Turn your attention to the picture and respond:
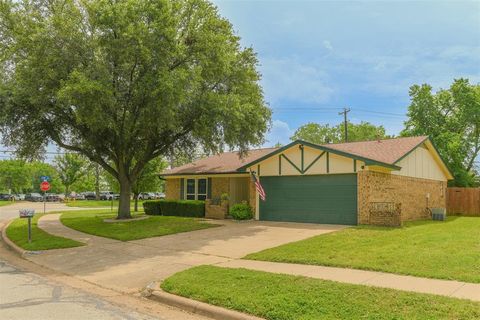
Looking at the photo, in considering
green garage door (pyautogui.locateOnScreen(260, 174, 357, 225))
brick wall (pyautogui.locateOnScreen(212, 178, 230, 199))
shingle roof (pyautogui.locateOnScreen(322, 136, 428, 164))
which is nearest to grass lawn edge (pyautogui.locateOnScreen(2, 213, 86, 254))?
green garage door (pyautogui.locateOnScreen(260, 174, 357, 225))

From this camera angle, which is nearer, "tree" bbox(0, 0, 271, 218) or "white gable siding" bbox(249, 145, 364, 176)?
"tree" bbox(0, 0, 271, 218)

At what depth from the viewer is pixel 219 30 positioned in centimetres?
2045

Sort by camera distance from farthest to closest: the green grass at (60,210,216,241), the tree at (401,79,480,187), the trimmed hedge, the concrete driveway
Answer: the tree at (401,79,480,187) → the trimmed hedge → the green grass at (60,210,216,241) → the concrete driveway

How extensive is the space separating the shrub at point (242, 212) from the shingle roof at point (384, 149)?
5.25 metres

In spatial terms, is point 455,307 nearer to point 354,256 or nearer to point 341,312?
point 341,312

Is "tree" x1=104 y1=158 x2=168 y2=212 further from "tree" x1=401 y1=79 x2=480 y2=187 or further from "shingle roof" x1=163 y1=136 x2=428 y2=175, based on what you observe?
"tree" x1=401 y1=79 x2=480 y2=187

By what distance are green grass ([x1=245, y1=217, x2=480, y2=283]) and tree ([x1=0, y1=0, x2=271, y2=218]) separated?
7.80m

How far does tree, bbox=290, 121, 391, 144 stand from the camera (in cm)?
5903

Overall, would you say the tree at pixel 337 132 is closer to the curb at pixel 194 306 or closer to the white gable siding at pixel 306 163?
the white gable siding at pixel 306 163

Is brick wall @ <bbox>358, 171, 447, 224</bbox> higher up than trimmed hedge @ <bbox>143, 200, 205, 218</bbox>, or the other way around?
brick wall @ <bbox>358, 171, 447, 224</bbox>

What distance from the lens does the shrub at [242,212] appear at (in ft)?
70.3

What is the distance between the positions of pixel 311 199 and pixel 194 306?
13.3 metres

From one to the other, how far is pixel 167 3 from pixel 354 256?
13.0 meters

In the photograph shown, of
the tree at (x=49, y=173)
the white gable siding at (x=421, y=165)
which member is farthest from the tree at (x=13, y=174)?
the white gable siding at (x=421, y=165)
